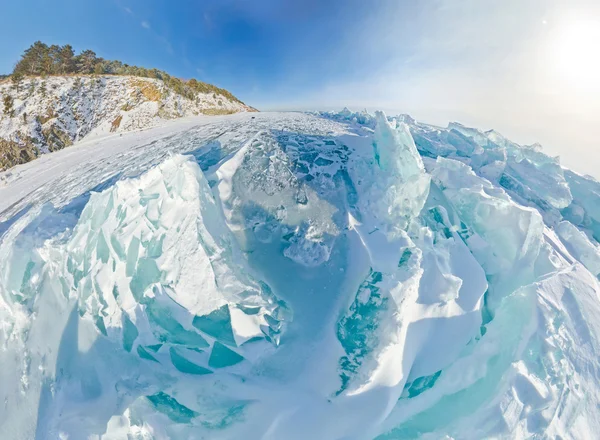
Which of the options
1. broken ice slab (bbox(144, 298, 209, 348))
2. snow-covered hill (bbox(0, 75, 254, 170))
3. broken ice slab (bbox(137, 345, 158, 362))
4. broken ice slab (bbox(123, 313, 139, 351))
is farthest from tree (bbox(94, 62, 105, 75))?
A: broken ice slab (bbox(137, 345, 158, 362))

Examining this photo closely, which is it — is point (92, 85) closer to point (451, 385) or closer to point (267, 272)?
point (267, 272)

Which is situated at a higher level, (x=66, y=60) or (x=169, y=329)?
(x=66, y=60)

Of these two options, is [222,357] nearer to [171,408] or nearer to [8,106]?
[171,408]

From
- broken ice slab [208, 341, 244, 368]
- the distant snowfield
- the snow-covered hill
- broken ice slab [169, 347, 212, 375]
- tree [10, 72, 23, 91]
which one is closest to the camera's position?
the distant snowfield

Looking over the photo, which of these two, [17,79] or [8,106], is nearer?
[8,106]

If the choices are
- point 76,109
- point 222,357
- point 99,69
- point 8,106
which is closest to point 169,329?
point 222,357

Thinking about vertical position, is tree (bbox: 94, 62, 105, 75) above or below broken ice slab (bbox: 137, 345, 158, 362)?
above

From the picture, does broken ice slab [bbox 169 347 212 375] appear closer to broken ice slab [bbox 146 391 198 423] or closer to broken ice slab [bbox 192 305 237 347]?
broken ice slab [bbox 146 391 198 423]

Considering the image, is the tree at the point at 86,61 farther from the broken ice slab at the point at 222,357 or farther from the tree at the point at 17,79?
the broken ice slab at the point at 222,357
